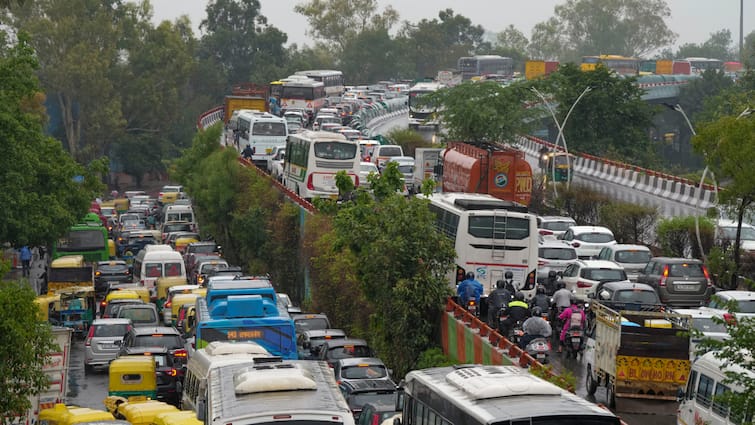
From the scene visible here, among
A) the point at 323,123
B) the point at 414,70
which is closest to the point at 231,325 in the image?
the point at 323,123

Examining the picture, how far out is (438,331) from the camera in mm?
32031

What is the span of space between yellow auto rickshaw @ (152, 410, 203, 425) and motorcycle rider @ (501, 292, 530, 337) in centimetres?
961

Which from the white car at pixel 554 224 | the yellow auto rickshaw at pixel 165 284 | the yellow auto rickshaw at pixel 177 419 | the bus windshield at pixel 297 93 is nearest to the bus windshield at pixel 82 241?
the yellow auto rickshaw at pixel 165 284

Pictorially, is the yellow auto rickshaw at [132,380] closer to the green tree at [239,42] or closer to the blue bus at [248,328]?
the blue bus at [248,328]

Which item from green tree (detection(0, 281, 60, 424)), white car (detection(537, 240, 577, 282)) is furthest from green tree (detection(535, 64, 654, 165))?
green tree (detection(0, 281, 60, 424))

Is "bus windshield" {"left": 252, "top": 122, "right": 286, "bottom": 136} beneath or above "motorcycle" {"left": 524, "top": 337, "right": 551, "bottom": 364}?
above

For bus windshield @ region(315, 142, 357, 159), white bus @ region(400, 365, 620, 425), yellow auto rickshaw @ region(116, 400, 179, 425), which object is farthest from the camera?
bus windshield @ region(315, 142, 357, 159)

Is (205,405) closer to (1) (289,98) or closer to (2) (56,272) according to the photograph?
(2) (56,272)

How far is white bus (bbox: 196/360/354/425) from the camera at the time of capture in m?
15.5

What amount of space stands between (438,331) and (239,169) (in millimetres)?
31413

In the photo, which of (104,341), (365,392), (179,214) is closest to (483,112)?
(179,214)

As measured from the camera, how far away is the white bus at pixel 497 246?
34281 millimetres

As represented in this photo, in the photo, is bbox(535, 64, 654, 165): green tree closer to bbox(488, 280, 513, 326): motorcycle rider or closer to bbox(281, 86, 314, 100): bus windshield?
bbox(281, 86, 314, 100): bus windshield

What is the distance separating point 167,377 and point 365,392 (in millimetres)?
Result: 6109
